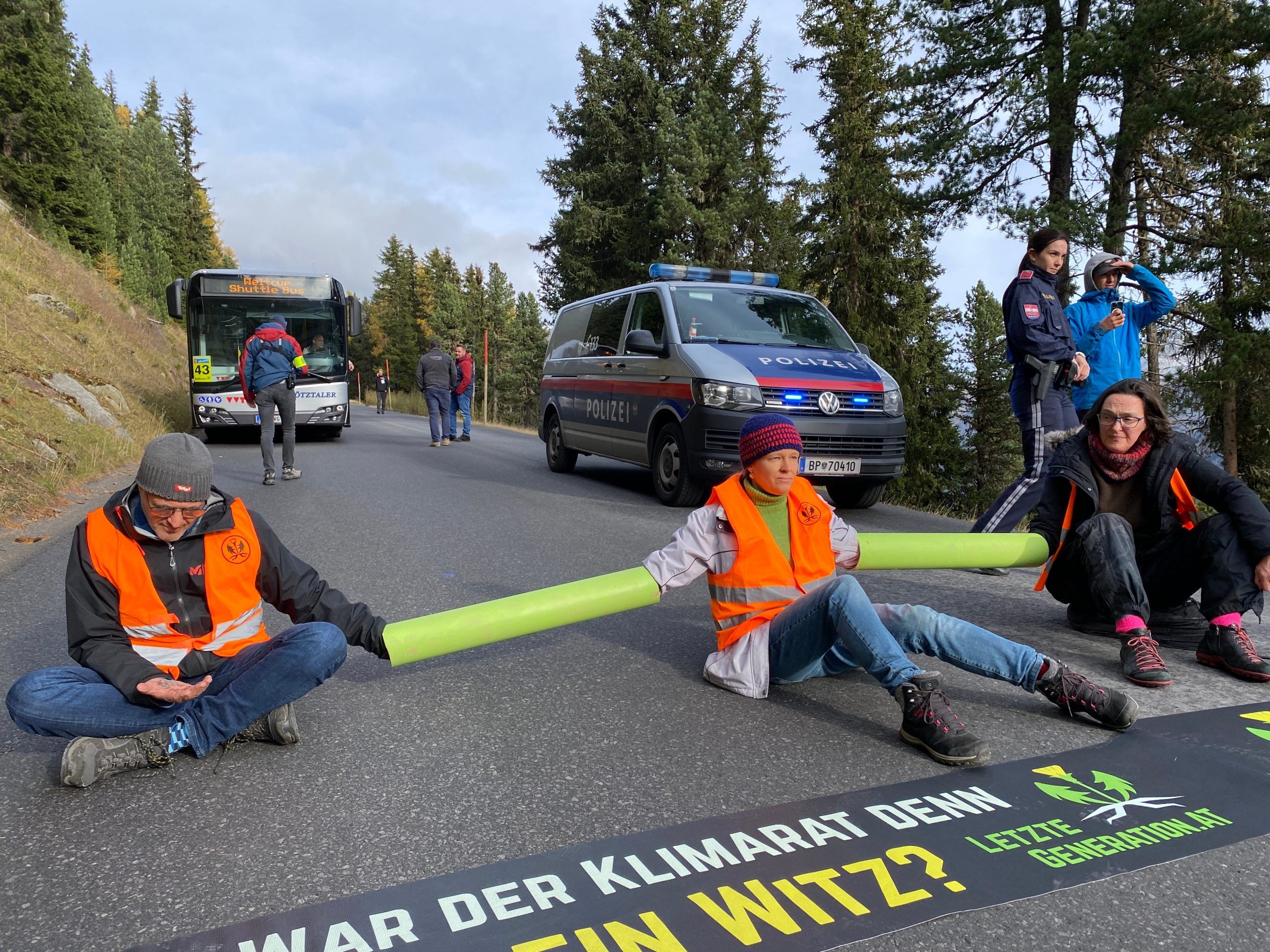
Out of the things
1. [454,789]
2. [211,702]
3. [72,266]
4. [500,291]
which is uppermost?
[500,291]

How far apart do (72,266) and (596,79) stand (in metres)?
A: 18.2

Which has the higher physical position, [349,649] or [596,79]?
[596,79]

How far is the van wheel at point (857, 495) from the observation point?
868 cm

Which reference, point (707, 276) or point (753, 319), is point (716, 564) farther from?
point (707, 276)

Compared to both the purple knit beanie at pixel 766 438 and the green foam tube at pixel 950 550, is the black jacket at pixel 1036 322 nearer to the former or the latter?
the green foam tube at pixel 950 550

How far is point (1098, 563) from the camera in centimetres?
401

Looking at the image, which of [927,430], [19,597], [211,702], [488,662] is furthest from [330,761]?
[927,430]

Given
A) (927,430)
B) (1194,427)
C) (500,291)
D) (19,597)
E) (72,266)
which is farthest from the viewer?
(500,291)

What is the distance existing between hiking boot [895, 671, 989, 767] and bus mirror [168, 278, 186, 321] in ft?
49.8

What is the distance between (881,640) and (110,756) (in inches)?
101

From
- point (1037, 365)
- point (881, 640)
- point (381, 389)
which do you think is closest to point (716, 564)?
point (881, 640)

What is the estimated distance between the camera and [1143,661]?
149 inches

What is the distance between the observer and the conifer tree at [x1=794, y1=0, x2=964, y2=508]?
80.2 ft

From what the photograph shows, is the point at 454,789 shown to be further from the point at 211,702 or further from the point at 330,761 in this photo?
the point at 211,702
